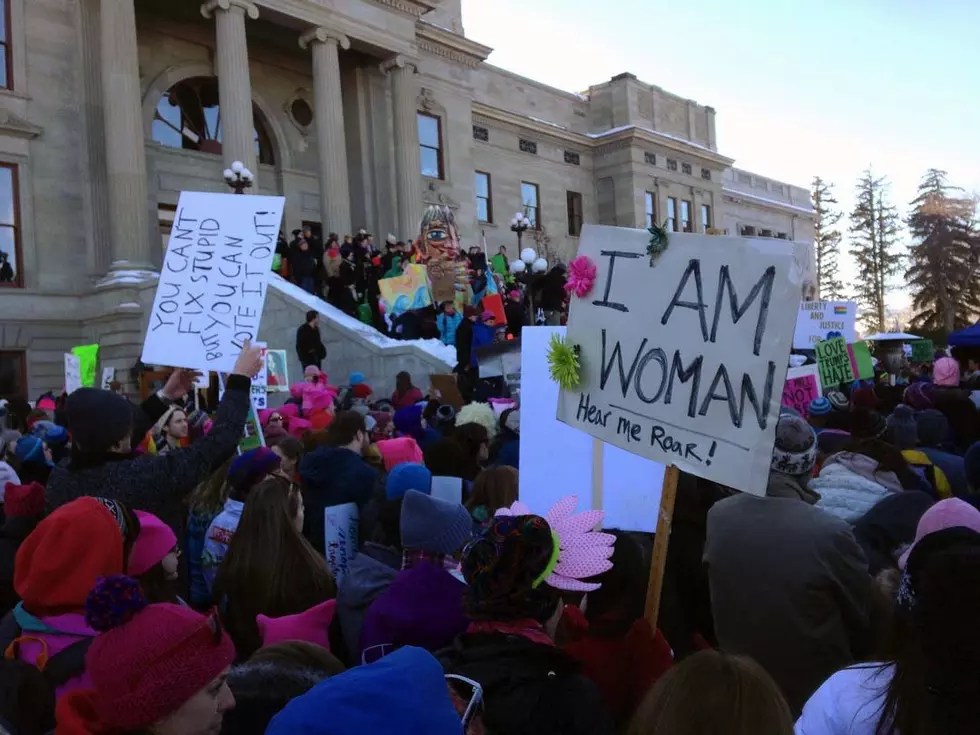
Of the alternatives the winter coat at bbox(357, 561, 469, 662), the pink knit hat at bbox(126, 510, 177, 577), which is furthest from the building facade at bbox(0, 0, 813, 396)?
the pink knit hat at bbox(126, 510, 177, 577)

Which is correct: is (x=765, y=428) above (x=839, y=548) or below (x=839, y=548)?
above

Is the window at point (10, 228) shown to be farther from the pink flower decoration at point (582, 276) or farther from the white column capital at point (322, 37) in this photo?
the pink flower decoration at point (582, 276)

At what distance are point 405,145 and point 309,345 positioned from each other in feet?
41.0

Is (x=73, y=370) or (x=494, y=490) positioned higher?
(x=73, y=370)

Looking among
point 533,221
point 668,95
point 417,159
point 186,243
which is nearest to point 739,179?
point 668,95

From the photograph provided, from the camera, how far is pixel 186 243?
4.88 metres

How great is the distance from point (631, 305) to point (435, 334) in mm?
12768

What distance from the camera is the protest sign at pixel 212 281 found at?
14.9 ft

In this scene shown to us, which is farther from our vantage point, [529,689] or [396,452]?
[396,452]

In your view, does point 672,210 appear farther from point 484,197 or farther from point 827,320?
point 827,320

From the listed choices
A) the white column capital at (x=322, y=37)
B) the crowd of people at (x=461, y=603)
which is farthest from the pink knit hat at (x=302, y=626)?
the white column capital at (x=322, y=37)

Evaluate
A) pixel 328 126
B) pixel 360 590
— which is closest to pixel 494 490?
pixel 360 590

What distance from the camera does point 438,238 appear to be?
1567 cm

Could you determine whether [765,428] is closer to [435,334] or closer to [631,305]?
[631,305]
